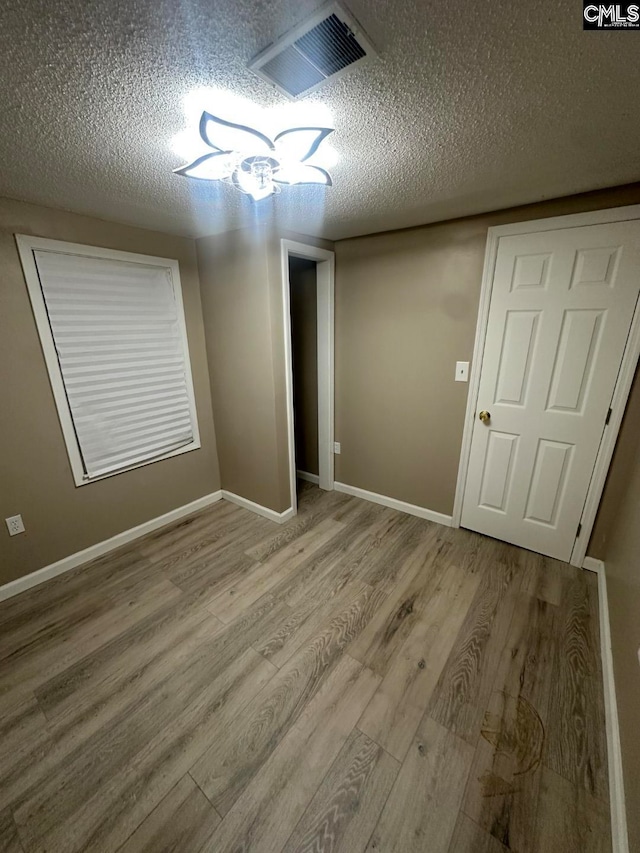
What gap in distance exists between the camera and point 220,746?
1.28 m

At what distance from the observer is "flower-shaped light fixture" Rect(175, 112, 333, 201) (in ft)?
3.52

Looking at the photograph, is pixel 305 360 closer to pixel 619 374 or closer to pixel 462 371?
pixel 462 371

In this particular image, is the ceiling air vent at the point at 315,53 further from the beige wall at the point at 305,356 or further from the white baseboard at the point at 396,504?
the white baseboard at the point at 396,504

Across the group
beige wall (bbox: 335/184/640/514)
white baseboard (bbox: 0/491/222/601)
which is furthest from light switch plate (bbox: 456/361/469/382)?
white baseboard (bbox: 0/491/222/601)

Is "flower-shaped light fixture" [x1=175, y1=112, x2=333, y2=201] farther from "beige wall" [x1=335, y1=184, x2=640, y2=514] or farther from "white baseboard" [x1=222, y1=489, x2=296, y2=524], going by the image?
"white baseboard" [x1=222, y1=489, x2=296, y2=524]

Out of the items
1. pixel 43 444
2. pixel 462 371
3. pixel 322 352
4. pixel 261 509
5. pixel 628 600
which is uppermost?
pixel 322 352

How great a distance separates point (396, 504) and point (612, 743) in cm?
175

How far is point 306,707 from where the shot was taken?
4.62 ft

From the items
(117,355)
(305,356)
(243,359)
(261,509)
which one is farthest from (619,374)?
(117,355)

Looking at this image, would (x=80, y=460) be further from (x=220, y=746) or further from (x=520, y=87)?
(x=520, y=87)

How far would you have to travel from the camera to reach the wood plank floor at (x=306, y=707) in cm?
108

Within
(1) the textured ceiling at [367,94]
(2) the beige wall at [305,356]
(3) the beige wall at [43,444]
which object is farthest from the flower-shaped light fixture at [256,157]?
(2) the beige wall at [305,356]

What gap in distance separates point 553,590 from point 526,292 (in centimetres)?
179

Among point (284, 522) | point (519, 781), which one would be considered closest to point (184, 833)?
point (519, 781)
